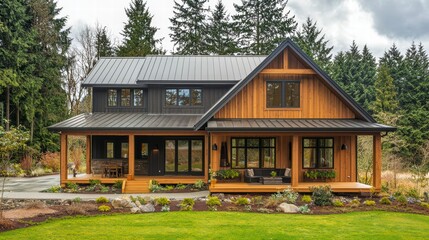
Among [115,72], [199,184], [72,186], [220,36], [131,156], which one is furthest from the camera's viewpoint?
[220,36]

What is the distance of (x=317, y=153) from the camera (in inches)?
641

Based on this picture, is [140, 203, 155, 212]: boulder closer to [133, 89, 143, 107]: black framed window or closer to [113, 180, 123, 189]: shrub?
[113, 180, 123, 189]: shrub

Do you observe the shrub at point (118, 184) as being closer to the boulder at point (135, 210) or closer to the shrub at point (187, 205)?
the boulder at point (135, 210)

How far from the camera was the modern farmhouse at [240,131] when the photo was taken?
1489 cm

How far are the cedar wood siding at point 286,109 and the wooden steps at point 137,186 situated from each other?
4620mm

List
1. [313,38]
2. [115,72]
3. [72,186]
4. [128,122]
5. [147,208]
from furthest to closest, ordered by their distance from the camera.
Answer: [313,38], [115,72], [128,122], [72,186], [147,208]

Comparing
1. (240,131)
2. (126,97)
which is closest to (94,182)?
(126,97)

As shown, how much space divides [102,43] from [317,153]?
27.3 m

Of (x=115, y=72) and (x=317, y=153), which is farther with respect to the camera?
(x=115, y=72)

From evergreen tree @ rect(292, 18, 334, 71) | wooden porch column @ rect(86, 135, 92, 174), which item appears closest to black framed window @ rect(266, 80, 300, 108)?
wooden porch column @ rect(86, 135, 92, 174)

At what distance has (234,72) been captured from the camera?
20250mm

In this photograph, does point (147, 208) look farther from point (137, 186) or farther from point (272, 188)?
point (272, 188)

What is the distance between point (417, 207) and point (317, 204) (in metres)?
3.52

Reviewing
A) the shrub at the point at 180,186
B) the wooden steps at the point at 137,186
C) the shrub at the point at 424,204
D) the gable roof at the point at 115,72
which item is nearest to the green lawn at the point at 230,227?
the shrub at the point at 424,204
